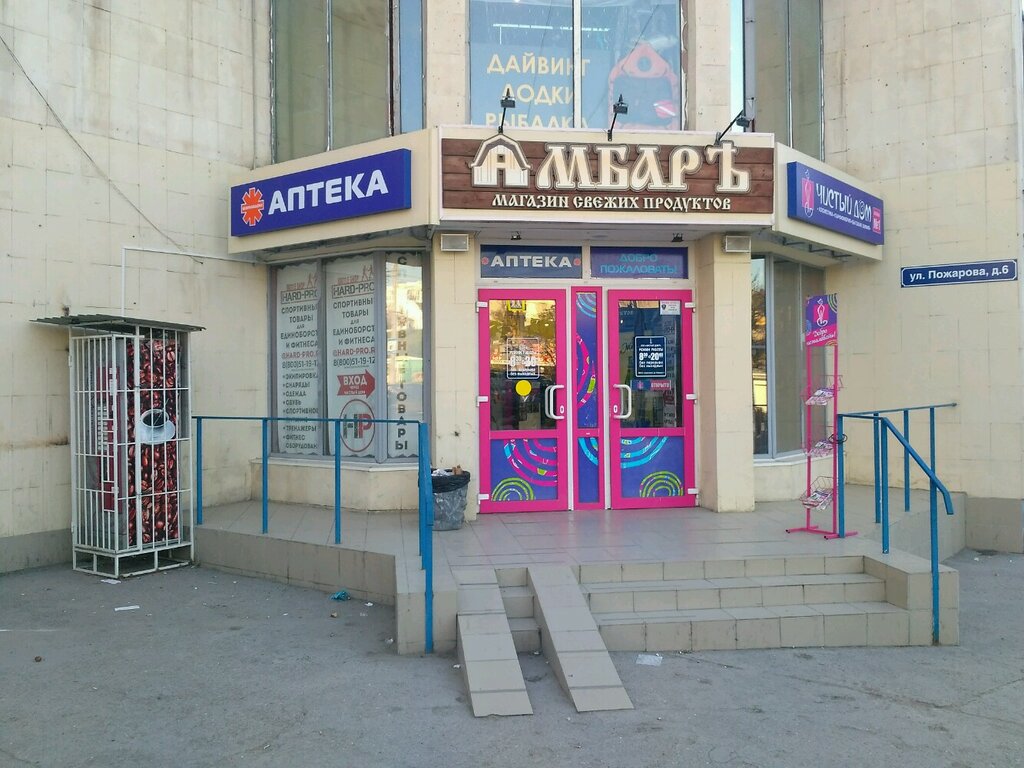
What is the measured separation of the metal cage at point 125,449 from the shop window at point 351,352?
1.55 m

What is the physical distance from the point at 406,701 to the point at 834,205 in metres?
6.56

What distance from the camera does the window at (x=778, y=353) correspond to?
882 centimetres

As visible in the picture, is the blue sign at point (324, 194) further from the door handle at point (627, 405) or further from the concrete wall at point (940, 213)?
the concrete wall at point (940, 213)

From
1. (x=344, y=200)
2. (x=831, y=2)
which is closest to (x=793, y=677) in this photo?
(x=344, y=200)

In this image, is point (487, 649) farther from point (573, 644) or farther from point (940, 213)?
point (940, 213)

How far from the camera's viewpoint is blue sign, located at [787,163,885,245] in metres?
7.72

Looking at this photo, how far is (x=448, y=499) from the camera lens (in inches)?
282

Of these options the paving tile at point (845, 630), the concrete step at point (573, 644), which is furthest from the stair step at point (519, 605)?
the paving tile at point (845, 630)

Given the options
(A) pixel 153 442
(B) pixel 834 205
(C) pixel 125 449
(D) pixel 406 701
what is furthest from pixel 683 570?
(C) pixel 125 449

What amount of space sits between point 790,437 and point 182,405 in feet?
21.0

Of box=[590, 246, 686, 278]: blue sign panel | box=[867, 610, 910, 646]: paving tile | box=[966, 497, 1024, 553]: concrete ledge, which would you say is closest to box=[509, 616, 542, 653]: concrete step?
box=[867, 610, 910, 646]: paving tile

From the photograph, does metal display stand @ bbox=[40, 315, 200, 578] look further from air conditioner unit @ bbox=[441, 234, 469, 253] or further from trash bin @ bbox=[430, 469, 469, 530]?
air conditioner unit @ bbox=[441, 234, 469, 253]

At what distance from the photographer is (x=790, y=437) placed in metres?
9.09

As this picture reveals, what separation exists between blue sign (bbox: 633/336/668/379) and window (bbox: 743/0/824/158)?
3.33 metres
